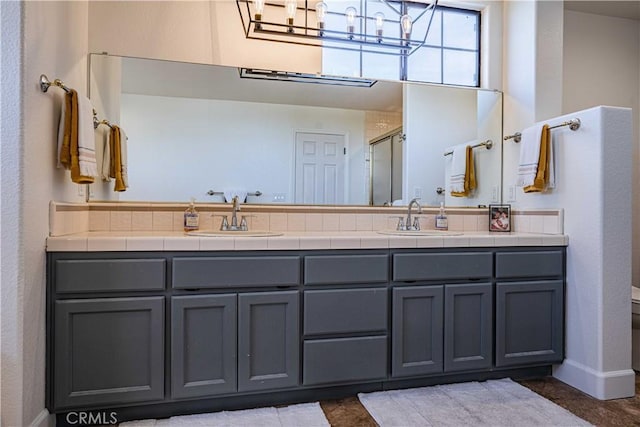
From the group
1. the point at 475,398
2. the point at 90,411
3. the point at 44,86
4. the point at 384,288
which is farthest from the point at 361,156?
the point at 90,411

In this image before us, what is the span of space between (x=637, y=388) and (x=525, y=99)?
1.78m

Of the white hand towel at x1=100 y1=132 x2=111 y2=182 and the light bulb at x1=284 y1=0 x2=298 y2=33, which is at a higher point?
the light bulb at x1=284 y1=0 x2=298 y2=33

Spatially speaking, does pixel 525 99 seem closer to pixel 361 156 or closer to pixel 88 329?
pixel 361 156

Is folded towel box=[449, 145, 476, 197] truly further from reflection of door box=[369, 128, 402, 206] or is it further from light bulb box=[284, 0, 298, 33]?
light bulb box=[284, 0, 298, 33]

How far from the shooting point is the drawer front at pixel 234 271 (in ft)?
5.68

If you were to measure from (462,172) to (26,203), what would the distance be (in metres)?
2.42

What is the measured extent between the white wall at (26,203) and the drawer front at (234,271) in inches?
20.4

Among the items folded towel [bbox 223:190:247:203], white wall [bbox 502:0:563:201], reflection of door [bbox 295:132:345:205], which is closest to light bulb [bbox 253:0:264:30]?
reflection of door [bbox 295:132:345:205]

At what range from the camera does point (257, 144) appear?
2.40 metres

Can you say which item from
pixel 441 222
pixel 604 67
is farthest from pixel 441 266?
pixel 604 67

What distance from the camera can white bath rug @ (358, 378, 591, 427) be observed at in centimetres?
178

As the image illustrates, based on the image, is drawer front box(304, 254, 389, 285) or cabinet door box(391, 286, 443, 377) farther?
cabinet door box(391, 286, 443, 377)

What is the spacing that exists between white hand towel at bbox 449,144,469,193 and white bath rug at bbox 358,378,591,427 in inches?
48.6

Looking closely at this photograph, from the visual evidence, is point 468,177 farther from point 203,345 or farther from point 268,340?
point 203,345
